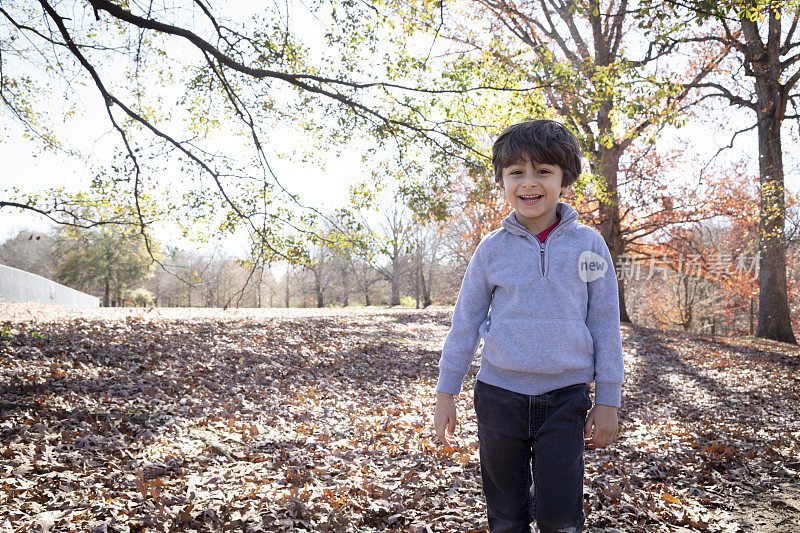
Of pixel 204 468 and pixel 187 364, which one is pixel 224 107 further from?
pixel 204 468

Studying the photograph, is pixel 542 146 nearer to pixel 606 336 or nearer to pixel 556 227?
pixel 556 227

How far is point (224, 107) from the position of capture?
10109 mm

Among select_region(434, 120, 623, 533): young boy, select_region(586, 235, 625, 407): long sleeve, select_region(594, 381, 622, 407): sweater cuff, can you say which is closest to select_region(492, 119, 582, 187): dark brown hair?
select_region(434, 120, 623, 533): young boy

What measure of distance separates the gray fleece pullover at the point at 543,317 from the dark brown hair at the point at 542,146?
21cm

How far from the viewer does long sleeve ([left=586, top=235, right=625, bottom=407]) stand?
2.02 metres

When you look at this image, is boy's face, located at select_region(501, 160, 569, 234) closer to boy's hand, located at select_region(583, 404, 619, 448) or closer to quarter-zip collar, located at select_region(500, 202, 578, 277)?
quarter-zip collar, located at select_region(500, 202, 578, 277)

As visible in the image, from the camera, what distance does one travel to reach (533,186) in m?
2.15

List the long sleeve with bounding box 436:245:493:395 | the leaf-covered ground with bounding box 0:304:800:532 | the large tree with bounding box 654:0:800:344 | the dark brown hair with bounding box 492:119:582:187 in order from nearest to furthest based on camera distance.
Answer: the dark brown hair with bounding box 492:119:582:187 → the long sleeve with bounding box 436:245:493:395 → the leaf-covered ground with bounding box 0:304:800:532 → the large tree with bounding box 654:0:800:344

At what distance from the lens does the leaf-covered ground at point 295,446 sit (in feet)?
11.4

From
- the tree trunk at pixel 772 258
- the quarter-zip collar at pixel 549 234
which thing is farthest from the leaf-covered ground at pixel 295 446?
the tree trunk at pixel 772 258

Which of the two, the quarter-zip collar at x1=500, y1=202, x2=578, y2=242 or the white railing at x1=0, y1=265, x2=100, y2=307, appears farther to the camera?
the white railing at x1=0, y1=265, x2=100, y2=307

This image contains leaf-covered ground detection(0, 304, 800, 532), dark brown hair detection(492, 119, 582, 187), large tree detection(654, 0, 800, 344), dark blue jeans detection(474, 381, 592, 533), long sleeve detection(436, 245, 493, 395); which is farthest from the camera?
large tree detection(654, 0, 800, 344)

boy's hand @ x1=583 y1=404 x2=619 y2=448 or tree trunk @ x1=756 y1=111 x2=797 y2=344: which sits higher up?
tree trunk @ x1=756 y1=111 x2=797 y2=344

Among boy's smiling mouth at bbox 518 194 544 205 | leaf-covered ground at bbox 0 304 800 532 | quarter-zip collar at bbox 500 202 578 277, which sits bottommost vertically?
leaf-covered ground at bbox 0 304 800 532
